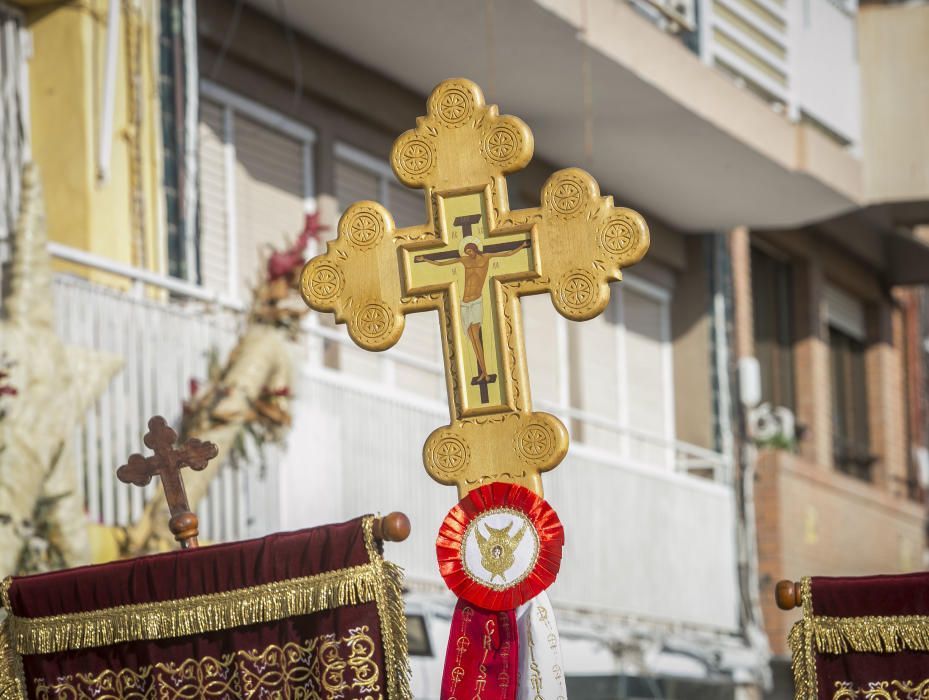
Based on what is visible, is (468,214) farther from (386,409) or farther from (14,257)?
(386,409)

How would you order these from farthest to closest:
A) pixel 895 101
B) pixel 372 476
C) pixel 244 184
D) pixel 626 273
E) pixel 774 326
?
pixel 774 326, pixel 895 101, pixel 626 273, pixel 244 184, pixel 372 476

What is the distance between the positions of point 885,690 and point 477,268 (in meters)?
1.63

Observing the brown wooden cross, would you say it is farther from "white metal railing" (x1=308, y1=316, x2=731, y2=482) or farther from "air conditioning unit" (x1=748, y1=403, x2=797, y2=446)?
"air conditioning unit" (x1=748, y1=403, x2=797, y2=446)

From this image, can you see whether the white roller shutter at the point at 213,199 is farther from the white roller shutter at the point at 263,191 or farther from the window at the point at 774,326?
the window at the point at 774,326

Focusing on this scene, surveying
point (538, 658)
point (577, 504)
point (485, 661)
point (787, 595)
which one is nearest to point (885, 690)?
point (787, 595)

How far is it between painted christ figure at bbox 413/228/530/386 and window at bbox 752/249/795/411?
49.2 feet

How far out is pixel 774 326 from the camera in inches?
834

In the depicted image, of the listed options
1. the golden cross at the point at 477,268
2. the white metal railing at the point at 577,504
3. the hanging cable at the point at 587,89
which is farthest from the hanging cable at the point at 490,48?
the golden cross at the point at 477,268

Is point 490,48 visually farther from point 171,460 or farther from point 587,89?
point 171,460

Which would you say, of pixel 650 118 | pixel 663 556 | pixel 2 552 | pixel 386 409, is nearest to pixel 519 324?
pixel 2 552

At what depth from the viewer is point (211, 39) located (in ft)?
43.9

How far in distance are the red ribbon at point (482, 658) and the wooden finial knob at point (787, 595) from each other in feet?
2.36

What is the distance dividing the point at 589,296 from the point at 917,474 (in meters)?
18.7

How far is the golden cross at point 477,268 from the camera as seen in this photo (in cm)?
594
